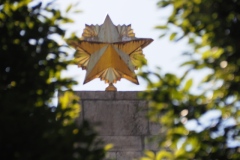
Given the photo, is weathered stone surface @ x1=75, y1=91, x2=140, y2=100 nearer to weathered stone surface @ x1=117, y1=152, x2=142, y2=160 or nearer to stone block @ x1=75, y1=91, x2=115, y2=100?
stone block @ x1=75, y1=91, x2=115, y2=100

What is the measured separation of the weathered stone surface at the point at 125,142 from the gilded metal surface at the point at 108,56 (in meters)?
1.00

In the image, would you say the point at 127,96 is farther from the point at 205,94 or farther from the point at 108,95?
the point at 205,94

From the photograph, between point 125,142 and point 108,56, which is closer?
point 125,142

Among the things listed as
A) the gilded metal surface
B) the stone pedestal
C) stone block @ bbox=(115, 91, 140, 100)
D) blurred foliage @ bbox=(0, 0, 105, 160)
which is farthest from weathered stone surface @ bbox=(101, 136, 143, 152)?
blurred foliage @ bbox=(0, 0, 105, 160)

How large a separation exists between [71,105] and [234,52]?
1637mm

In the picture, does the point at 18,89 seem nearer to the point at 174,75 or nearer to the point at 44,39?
the point at 44,39

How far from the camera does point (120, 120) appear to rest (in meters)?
14.2

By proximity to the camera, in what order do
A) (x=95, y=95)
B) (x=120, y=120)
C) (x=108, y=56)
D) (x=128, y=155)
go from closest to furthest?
1. (x=128, y=155)
2. (x=120, y=120)
3. (x=95, y=95)
4. (x=108, y=56)

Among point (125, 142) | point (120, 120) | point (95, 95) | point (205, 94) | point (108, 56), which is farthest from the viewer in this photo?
point (108, 56)

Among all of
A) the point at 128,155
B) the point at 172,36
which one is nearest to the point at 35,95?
the point at 172,36

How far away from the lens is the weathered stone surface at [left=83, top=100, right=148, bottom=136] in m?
14.1

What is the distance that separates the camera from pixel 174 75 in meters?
9.35

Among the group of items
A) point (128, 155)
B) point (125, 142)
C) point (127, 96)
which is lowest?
point (128, 155)

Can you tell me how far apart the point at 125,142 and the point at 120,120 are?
354mm
